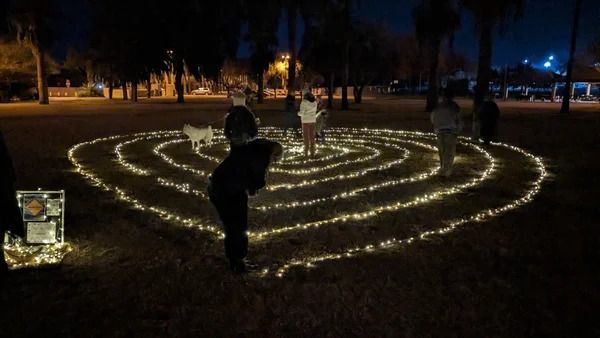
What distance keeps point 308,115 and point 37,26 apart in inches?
1327

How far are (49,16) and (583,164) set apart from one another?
38039mm

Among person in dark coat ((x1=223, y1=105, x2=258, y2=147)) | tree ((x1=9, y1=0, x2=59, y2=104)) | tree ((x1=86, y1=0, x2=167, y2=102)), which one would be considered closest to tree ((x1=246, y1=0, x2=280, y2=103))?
tree ((x1=86, y1=0, x2=167, y2=102))

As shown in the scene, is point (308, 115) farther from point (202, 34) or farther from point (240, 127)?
point (202, 34)

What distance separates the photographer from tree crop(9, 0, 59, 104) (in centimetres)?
3634

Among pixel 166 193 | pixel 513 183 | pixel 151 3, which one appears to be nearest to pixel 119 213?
pixel 166 193

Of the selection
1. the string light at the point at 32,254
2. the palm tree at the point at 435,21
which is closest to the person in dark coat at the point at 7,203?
the string light at the point at 32,254

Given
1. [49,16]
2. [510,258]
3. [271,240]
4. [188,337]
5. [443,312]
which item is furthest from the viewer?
[49,16]

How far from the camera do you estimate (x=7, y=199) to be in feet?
15.3

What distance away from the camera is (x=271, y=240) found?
241 inches

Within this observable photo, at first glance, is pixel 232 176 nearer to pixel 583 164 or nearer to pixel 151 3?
pixel 583 164

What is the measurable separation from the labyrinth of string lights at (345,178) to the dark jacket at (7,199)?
2.31 metres

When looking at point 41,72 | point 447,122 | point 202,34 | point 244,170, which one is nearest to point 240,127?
point 244,170

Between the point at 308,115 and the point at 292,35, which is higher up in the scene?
the point at 292,35

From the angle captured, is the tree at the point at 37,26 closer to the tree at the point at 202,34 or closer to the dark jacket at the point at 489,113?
the tree at the point at 202,34
